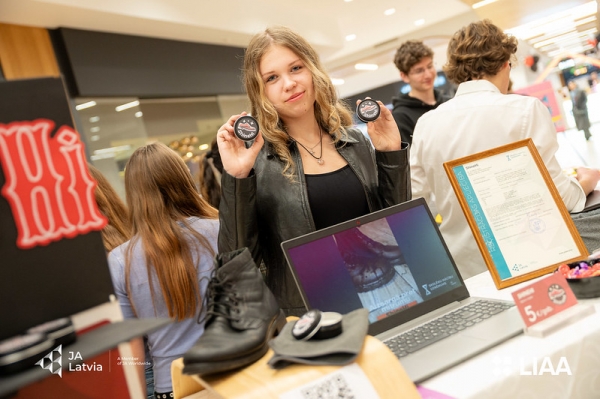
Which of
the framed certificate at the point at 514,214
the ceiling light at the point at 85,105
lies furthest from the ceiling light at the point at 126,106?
the framed certificate at the point at 514,214

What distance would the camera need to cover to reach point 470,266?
77.4 inches

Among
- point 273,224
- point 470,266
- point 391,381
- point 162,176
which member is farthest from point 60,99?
point 470,266

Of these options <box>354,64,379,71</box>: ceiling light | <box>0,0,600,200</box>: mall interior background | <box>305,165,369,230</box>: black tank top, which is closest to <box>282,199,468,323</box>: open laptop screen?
<box>305,165,369,230</box>: black tank top

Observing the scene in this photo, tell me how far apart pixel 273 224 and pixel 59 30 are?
4212 millimetres

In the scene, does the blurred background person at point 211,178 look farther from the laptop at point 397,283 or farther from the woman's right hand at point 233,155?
the laptop at point 397,283

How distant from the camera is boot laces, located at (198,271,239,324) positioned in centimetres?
100

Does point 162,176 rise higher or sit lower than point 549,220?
higher

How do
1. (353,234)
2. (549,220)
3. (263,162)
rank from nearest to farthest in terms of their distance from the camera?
(353,234)
(549,220)
(263,162)

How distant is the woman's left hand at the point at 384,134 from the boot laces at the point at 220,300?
834mm

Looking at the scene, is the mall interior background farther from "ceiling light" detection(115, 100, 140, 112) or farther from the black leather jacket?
the black leather jacket

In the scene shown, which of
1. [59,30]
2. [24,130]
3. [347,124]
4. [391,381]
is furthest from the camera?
[59,30]

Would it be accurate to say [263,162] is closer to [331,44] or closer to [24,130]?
[24,130]

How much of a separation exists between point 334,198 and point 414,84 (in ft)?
7.17

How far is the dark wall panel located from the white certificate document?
309 cm
